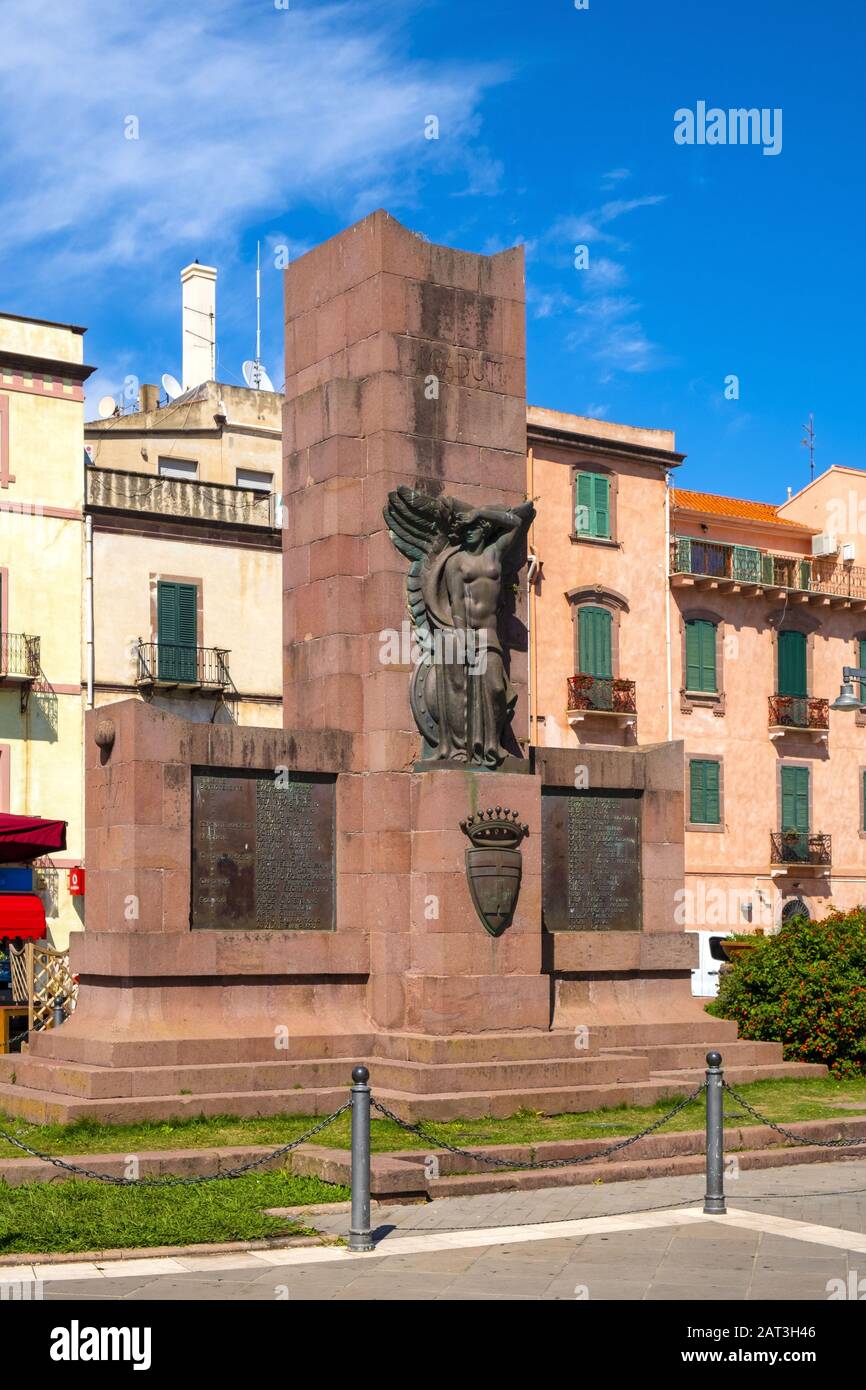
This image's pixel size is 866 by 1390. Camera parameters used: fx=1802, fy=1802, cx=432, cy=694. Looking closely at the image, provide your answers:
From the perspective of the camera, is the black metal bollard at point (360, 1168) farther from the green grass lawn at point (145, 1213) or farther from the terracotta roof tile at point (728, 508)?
the terracotta roof tile at point (728, 508)

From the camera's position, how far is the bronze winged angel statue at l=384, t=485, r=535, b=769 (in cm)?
1761

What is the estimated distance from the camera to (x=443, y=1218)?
12.2 meters

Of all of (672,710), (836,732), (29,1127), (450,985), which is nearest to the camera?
(29,1127)

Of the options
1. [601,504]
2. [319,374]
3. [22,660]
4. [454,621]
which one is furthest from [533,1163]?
[601,504]

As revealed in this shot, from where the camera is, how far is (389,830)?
17562mm

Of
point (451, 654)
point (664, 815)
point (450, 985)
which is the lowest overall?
point (450, 985)

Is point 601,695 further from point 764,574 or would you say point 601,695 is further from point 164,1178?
point 164,1178

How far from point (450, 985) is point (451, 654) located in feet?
10.5

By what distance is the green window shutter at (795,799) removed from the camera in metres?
49.0

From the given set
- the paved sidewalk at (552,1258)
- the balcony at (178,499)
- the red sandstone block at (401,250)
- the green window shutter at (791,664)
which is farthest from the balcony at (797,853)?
the paved sidewalk at (552,1258)

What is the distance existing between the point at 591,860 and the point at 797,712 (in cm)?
3117

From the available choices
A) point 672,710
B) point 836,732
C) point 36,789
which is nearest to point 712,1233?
point 36,789

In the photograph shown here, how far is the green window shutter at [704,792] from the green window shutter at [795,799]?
7.67 ft
